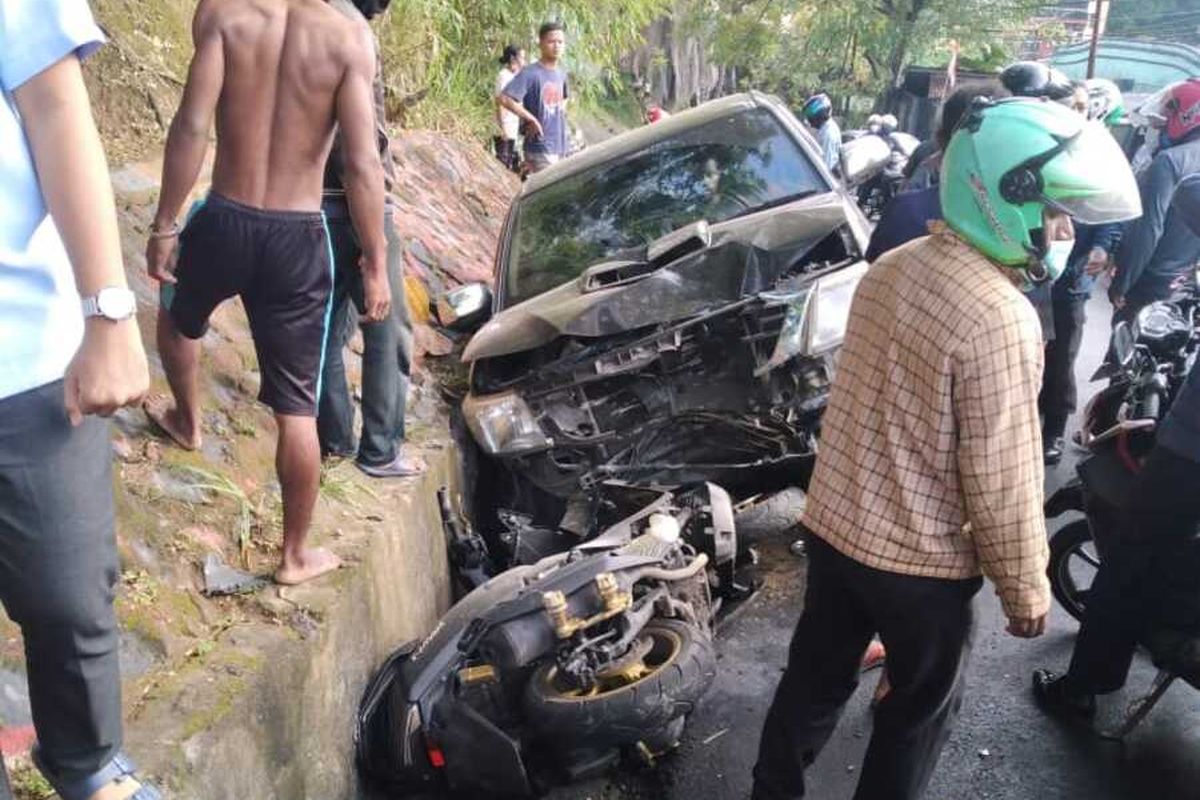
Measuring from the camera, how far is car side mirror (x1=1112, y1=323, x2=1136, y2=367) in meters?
3.66

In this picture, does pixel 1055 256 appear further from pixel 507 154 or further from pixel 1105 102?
pixel 507 154

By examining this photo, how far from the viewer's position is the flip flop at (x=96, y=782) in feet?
5.94

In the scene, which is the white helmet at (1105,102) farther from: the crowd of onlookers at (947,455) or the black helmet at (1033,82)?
the crowd of onlookers at (947,455)

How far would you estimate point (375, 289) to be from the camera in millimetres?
3107

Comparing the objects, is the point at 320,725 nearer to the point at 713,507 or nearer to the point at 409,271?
the point at 713,507

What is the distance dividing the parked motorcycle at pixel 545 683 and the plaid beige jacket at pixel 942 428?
2.44 ft

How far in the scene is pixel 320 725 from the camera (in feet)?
9.00

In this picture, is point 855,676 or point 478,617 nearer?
point 855,676

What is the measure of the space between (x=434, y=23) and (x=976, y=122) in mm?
8101

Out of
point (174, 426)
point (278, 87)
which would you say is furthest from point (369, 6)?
point (174, 426)

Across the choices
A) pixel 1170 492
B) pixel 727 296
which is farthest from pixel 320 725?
pixel 1170 492

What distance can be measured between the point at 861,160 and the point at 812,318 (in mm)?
1425

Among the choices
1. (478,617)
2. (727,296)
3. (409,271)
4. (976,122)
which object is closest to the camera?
(976,122)

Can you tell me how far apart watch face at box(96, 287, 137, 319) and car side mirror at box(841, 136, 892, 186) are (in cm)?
387
